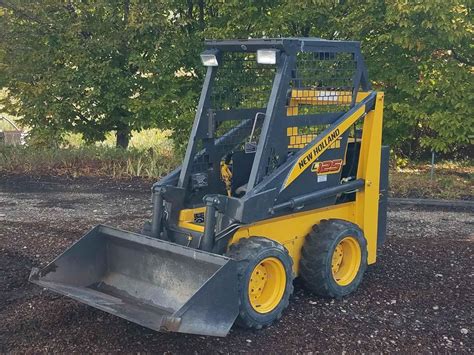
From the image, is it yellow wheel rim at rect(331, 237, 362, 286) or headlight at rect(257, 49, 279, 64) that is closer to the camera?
headlight at rect(257, 49, 279, 64)

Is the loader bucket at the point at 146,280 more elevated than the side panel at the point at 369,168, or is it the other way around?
the side panel at the point at 369,168

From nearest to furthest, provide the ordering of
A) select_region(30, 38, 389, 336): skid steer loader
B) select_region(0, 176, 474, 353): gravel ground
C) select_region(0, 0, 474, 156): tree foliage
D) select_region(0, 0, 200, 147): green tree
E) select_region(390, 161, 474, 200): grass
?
select_region(0, 176, 474, 353): gravel ground, select_region(30, 38, 389, 336): skid steer loader, select_region(390, 161, 474, 200): grass, select_region(0, 0, 474, 156): tree foliage, select_region(0, 0, 200, 147): green tree

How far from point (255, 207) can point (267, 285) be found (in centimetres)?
58

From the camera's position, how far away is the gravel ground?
13.8ft

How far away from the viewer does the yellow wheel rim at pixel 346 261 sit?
5199 millimetres

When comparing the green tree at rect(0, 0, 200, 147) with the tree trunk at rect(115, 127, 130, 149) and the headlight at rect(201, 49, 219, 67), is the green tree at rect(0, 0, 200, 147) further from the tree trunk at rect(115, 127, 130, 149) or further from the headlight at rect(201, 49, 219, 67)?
the headlight at rect(201, 49, 219, 67)

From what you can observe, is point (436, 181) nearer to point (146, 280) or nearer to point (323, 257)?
point (323, 257)

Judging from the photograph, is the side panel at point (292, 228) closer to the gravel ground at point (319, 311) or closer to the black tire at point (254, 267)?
the black tire at point (254, 267)

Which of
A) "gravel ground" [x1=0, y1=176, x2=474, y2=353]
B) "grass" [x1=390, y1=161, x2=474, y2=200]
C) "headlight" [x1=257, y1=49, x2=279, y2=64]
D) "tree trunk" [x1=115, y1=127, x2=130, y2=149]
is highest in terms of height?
"headlight" [x1=257, y1=49, x2=279, y2=64]

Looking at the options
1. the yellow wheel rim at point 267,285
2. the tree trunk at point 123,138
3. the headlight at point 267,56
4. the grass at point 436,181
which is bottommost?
the yellow wheel rim at point 267,285

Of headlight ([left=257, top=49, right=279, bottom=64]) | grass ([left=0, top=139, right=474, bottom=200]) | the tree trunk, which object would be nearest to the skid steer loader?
headlight ([left=257, top=49, right=279, bottom=64])

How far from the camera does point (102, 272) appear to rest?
4.88 m

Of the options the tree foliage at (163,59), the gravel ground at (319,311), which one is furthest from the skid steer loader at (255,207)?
the tree foliage at (163,59)

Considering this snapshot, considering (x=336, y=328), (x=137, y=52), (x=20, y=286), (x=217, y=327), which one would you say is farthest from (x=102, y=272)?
(x=137, y=52)
